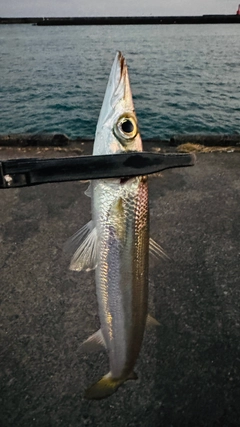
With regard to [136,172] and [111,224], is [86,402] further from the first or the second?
[136,172]

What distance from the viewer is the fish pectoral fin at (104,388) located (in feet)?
7.12

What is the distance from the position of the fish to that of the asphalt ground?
9.6 inches

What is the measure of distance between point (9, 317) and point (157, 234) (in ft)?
8.49

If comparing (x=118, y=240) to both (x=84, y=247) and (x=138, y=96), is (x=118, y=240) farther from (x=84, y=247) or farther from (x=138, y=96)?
(x=138, y=96)

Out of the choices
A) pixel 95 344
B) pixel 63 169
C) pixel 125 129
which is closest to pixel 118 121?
pixel 125 129

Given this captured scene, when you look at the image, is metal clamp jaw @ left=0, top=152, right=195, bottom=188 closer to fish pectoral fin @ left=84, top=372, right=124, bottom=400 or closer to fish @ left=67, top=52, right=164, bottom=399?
fish @ left=67, top=52, right=164, bottom=399

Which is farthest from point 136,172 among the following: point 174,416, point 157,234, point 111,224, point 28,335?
point 157,234

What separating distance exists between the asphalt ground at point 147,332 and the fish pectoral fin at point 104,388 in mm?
874

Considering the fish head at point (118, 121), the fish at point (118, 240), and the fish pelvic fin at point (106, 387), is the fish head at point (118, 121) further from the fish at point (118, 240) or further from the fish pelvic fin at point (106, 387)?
the fish pelvic fin at point (106, 387)

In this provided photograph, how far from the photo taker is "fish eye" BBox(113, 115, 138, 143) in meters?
1.75

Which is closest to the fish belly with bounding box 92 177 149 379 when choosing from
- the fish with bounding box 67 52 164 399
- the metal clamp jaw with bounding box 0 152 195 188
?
the fish with bounding box 67 52 164 399

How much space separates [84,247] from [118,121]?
0.73 meters

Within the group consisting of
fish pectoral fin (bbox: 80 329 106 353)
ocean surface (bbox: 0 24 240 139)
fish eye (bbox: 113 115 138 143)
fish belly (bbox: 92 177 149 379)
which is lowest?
ocean surface (bbox: 0 24 240 139)

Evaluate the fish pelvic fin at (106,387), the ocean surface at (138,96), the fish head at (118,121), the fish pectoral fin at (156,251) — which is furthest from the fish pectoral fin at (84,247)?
the ocean surface at (138,96)
